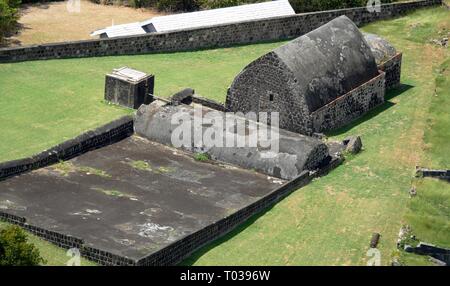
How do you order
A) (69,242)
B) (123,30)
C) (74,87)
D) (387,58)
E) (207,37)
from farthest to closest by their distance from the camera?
(207,37) → (123,30) → (387,58) → (74,87) → (69,242)

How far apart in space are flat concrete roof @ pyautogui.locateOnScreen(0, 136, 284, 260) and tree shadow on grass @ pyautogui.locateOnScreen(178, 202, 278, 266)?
1.83 ft

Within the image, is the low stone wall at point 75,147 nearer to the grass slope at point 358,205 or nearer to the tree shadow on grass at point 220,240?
the tree shadow on grass at point 220,240

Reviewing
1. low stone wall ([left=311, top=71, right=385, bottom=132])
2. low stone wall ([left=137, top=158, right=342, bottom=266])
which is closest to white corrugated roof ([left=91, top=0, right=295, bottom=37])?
low stone wall ([left=311, top=71, right=385, bottom=132])

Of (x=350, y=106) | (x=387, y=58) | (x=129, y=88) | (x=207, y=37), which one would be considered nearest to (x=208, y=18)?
(x=207, y=37)

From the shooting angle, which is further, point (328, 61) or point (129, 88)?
point (328, 61)

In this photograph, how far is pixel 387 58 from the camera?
1907 inches

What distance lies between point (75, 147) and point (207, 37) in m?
13.5

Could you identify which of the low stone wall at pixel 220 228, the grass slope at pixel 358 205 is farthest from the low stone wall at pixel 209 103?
the low stone wall at pixel 220 228

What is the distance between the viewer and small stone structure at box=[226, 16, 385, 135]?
1694 inches

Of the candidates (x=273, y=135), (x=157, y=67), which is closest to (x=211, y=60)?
(x=157, y=67)

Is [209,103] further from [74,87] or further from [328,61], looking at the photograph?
[74,87]
